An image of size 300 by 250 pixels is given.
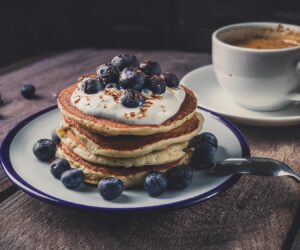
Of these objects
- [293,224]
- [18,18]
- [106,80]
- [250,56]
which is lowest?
[18,18]

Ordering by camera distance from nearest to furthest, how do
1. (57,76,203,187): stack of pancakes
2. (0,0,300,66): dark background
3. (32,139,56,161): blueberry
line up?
(57,76,203,187): stack of pancakes
(32,139,56,161): blueberry
(0,0,300,66): dark background

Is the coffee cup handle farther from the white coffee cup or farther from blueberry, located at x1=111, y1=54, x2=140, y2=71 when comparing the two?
blueberry, located at x1=111, y1=54, x2=140, y2=71

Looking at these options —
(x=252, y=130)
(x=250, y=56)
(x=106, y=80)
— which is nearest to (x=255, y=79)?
(x=250, y=56)

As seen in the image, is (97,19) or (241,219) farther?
(97,19)

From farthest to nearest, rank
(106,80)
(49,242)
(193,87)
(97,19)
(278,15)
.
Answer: (97,19) → (278,15) → (193,87) → (106,80) → (49,242)

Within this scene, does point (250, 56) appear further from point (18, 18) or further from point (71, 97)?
point (18, 18)

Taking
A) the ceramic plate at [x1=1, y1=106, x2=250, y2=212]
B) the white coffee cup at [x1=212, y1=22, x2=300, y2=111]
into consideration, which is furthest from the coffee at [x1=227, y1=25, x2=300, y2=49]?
the ceramic plate at [x1=1, y1=106, x2=250, y2=212]
